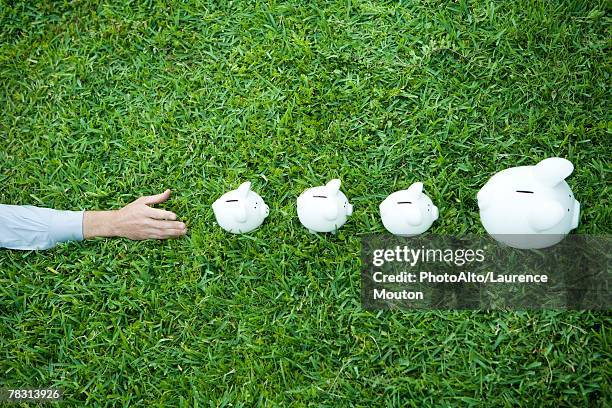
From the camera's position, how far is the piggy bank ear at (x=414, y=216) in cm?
198

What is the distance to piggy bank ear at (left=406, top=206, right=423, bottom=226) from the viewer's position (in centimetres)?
198

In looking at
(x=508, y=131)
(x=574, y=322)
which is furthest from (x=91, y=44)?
(x=574, y=322)

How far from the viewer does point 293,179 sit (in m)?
2.35

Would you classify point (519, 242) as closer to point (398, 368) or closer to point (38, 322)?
point (398, 368)

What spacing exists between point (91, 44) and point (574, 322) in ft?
7.92

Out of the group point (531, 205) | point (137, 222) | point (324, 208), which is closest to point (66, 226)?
point (137, 222)

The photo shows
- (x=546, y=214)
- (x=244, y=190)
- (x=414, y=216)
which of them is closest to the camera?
(x=546, y=214)

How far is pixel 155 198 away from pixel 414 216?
1094mm

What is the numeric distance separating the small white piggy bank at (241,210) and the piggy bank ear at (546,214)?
3.22 ft

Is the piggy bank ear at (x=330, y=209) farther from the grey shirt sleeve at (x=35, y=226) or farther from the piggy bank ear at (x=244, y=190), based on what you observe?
the grey shirt sleeve at (x=35, y=226)

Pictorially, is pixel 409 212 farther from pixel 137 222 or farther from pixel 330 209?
pixel 137 222

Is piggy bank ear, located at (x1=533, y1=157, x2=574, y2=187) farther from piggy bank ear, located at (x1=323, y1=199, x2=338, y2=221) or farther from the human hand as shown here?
the human hand

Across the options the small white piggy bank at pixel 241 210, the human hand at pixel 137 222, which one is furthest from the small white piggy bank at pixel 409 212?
the human hand at pixel 137 222

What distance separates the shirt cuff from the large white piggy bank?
1627mm
